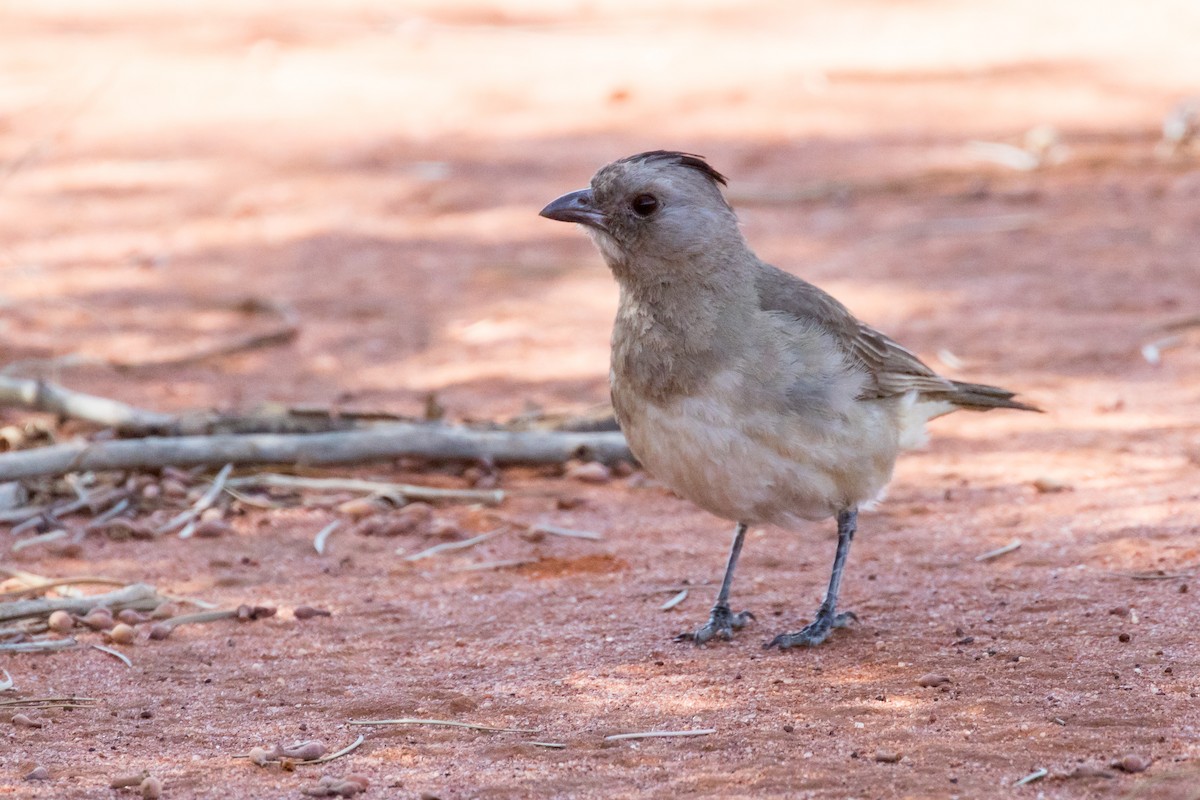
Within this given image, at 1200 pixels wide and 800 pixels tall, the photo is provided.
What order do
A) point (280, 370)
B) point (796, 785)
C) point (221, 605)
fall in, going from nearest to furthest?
1. point (796, 785)
2. point (221, 605)
3. point (280, 370)

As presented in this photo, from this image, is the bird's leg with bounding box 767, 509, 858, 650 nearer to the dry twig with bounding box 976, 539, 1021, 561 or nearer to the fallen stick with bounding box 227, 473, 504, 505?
the dry twig with bounding box 976, 539, 1021, 561

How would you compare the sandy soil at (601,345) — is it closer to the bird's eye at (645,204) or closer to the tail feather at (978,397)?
the tail feather at (978,397)

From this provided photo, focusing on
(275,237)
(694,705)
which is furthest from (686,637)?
(275,237)

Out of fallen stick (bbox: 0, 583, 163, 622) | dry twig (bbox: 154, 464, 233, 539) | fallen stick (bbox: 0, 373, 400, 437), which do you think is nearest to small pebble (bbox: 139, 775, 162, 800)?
fallen stick (bbox: 0, 583, 163, 622)

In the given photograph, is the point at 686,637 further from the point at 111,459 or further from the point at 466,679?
the point at 111,459

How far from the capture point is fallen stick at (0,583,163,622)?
5.21m

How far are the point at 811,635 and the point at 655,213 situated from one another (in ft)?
4.89

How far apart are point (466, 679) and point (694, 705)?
747 mm

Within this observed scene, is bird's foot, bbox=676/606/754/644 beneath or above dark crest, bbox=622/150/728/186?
beneath

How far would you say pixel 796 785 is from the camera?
3.75 meters

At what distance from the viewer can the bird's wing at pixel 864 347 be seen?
17.0 feet

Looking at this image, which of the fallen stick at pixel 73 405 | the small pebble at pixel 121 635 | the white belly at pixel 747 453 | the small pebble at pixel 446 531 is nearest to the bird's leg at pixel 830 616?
the white belly at pixel 747 453

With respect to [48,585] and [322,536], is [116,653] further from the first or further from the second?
[322,536]

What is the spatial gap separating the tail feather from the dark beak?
4.63ft
